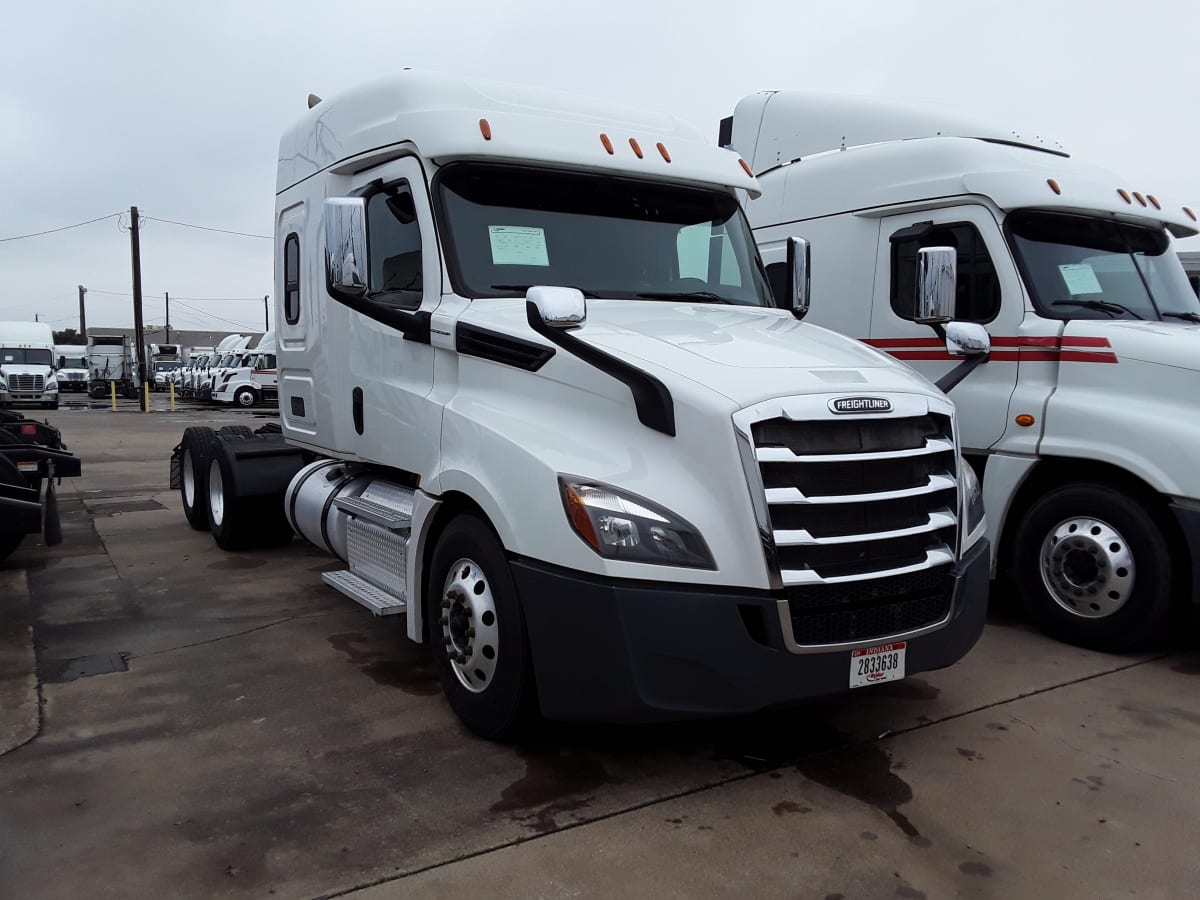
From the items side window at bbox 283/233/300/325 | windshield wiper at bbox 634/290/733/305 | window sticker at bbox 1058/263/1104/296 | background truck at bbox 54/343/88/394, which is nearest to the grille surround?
windshield wiper at bbox 634/290/733/305

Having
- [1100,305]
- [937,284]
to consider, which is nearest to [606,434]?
[937,284]

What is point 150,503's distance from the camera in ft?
35.8

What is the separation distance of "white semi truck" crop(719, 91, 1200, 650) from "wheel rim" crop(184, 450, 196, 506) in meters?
5.70

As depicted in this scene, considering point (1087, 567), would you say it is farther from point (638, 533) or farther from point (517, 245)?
point (517, 245)

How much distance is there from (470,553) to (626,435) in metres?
0.91

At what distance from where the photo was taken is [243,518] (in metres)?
7.85

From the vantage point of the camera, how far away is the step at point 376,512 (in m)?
4.93

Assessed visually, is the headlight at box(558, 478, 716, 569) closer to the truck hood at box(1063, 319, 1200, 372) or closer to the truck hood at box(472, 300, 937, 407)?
the truck hood at box(472, 300, 937, 407)

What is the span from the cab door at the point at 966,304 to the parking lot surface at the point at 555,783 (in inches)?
58.4

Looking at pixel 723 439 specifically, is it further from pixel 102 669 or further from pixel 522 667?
pixel 102 669

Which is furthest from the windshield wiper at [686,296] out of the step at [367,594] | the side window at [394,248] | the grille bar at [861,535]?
the step at [367,594]

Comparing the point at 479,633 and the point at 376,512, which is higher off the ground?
the point at 376,512

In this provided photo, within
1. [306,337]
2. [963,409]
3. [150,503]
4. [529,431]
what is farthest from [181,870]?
[150,503]

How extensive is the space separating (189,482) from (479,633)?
6225 mm
